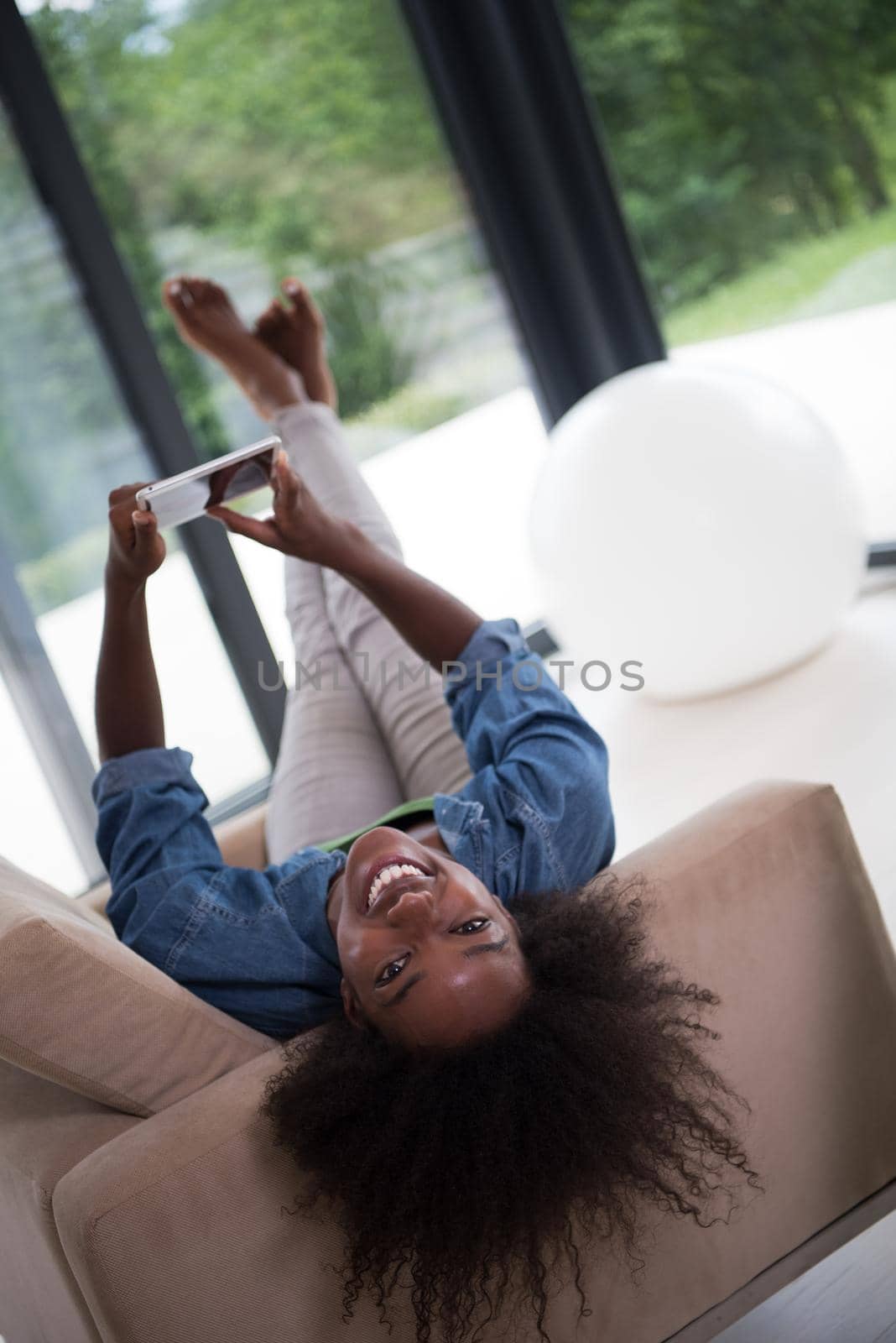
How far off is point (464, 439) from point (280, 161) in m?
0.94

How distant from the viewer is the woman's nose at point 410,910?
4.30 ft

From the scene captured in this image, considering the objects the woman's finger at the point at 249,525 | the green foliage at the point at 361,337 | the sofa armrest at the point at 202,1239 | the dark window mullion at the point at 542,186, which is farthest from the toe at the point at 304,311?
the sofa armrest at the point at 202,1239

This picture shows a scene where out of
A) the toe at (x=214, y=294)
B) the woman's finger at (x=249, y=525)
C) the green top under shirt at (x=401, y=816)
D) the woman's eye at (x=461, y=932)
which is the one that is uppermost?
the toe at (x=214, y=294)

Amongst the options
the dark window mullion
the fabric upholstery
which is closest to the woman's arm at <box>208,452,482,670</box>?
the fabric upholstery

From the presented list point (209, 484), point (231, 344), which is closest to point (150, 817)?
point (209, 484)

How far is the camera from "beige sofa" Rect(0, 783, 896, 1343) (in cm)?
117

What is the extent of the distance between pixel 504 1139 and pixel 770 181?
2.99 metres

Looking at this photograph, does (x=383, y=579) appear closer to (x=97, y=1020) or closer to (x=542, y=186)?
(x=97, y=1020)

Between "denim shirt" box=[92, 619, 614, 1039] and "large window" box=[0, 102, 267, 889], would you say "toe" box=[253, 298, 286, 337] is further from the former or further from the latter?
"denim shirt" box=[92, 619, 614, 1039]

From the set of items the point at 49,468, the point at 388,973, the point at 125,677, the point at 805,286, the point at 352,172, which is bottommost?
the point at 388,973

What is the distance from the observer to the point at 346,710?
87.5 inches

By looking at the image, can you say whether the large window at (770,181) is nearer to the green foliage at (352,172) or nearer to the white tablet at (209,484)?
the green foliage at (352,172)

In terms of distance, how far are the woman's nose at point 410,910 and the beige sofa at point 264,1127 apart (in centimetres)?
20

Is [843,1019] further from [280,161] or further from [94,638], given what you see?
[280,161]
